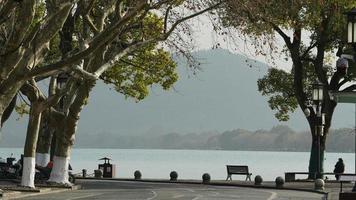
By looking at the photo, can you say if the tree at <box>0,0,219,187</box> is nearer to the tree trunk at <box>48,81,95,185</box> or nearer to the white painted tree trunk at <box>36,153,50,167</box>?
the tree trunk at <box>48,81,95,185</box>

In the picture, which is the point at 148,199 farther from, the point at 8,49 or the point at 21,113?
the point at 21,113

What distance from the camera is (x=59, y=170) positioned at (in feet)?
125

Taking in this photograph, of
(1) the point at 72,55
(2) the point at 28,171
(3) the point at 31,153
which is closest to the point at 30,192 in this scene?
(2) the point at 28,171

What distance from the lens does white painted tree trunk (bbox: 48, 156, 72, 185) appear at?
125ft

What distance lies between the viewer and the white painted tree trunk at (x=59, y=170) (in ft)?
125

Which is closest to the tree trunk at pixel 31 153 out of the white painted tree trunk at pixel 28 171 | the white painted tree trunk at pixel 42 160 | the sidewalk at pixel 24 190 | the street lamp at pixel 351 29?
the white painted tree trunk at pixel 28 171

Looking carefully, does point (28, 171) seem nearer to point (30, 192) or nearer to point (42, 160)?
point (30, 192)

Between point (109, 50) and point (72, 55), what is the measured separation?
12.4m

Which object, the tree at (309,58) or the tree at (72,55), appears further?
the tree at (309,58)

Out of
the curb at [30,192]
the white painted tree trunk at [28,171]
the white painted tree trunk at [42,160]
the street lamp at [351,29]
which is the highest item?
the street lamp at [351,29]

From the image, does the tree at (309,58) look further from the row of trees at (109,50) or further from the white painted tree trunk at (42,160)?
the white painted tree trunk at (42,160)

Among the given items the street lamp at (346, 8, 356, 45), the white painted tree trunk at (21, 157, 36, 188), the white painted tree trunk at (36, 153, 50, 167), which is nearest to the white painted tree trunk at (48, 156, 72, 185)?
the white painted tree trunk at (21, 157, 36, 188)

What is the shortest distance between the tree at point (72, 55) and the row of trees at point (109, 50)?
0.03 meters

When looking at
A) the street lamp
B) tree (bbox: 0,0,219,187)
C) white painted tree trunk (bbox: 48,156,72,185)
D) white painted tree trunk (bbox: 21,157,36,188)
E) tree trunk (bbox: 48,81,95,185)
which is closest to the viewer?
the street lamp
